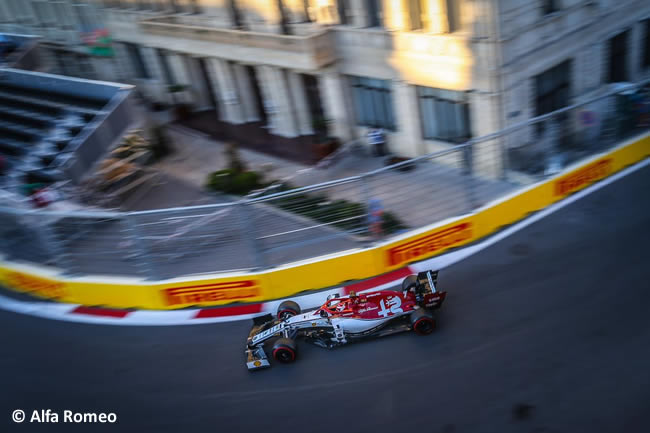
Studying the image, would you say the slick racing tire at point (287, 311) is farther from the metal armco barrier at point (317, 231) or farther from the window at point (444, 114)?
the window at point (444, 114)

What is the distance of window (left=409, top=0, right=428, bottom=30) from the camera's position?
16250mm

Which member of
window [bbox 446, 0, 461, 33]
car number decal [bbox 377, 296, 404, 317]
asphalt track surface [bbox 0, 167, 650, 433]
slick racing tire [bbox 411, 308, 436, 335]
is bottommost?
asphalt track surface [bbox 0, 167, 650, 433]

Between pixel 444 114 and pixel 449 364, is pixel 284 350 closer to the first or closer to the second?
pixel 449 364

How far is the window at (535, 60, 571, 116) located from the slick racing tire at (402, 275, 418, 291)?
8.47 meters

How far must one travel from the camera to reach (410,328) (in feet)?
33.1

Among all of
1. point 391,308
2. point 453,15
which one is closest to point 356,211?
point 391,308

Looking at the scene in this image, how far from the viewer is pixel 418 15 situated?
54.2 feet

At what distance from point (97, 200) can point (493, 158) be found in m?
11.5

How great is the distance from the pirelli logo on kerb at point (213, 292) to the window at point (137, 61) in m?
19.4

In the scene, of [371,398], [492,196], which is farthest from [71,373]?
[492,196]

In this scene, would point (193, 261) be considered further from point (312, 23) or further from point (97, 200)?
point (312, 23)

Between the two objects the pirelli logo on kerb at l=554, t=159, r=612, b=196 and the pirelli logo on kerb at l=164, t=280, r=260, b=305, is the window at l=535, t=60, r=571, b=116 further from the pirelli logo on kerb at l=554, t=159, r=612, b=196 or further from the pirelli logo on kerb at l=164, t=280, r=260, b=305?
the pirelli logo on kerb at l=164, t=280, r=260, b=305

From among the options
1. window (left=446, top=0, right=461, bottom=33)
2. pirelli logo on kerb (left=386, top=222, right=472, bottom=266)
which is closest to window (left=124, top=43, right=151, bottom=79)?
window (left=446, top=0, right=461, bottom=33)

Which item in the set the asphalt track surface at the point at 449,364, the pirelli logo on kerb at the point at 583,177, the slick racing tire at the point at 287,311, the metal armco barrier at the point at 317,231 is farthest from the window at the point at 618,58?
the slick racing tire at the point at 287,311
